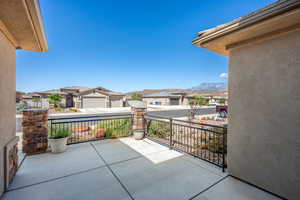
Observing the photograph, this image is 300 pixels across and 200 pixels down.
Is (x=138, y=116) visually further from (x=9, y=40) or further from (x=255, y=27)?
(x=255, y=27)

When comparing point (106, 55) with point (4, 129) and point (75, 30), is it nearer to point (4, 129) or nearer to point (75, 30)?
point (75, 30)

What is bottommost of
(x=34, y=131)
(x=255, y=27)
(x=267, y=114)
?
(x=34, y=131)

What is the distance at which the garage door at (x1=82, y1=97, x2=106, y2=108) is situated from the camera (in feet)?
70.4

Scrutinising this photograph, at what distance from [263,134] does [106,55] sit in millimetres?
19328

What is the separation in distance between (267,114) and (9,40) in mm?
4530

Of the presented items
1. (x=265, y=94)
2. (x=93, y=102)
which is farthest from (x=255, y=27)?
(x=93, y=102)

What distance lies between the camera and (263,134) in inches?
79.4

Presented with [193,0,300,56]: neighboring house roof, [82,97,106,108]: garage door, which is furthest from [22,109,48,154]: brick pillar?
[82,97,106,108]: garage door

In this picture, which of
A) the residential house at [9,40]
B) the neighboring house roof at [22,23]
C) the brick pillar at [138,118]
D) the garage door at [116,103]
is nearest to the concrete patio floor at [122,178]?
the residential house at [9,40]

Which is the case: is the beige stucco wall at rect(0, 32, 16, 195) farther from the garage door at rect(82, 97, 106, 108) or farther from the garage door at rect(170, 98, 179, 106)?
the garage door at rect(170, 98, 179, 106)

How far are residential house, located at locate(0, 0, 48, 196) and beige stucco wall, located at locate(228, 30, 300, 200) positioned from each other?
3189 mm

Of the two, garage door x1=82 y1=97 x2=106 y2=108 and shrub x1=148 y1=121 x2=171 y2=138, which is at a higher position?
garage door x1=82 y1=97 x2=106 y2=108

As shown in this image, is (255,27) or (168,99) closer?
(255,27)

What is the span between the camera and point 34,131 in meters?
3.30
